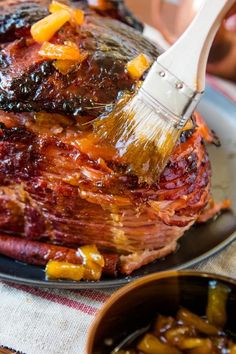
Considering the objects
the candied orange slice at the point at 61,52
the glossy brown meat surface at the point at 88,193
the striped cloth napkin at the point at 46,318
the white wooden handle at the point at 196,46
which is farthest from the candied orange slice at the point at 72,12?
the striped cloth napkin at the point at 46,318

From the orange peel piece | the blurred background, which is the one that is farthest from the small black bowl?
the blurred background

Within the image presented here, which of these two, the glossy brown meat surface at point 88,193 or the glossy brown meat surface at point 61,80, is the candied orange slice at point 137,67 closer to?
the glossy brown meat surface at point 61,80

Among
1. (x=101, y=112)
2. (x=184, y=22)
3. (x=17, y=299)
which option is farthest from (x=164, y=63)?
(x=184, y=22)

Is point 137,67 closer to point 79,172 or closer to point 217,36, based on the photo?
point 79,172

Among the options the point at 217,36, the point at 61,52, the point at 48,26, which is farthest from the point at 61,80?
the point at 217,36

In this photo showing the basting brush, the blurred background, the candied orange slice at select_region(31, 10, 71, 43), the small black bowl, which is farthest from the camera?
the blurred background

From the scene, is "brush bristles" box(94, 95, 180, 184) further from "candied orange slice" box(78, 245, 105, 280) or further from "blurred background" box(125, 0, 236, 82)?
"blurred background" box(125, 0, 236, 82)

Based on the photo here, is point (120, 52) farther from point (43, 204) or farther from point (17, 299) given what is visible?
point (17, 299)
